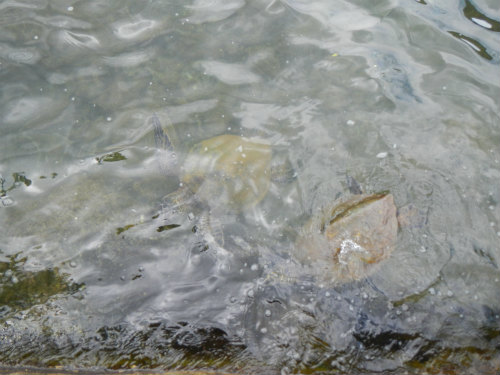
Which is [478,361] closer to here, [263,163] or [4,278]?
[263,163]

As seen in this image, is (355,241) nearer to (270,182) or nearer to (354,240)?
(354,240)

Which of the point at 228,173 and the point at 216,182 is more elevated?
the point at 228,173

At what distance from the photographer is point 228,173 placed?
4121 millimetres

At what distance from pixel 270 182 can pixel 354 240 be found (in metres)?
1.10

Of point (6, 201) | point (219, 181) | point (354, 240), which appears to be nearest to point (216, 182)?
point (219, 181)

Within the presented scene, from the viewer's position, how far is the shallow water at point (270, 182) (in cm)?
362

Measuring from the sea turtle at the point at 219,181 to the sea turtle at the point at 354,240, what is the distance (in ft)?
2.52

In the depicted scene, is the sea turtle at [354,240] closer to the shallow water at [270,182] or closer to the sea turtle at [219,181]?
the shallow water at [270,182]

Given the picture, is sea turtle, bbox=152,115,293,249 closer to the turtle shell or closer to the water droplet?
the turtle shell

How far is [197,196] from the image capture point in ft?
13.4

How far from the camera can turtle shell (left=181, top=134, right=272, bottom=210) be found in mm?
4105

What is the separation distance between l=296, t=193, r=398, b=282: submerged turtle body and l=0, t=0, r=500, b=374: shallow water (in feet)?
0.41

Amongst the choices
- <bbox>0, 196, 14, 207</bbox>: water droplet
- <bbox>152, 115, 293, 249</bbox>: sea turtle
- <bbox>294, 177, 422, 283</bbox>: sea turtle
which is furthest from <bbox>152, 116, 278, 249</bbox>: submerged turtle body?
<bbox>0, 196, 14, 207</bbox>: water droplet

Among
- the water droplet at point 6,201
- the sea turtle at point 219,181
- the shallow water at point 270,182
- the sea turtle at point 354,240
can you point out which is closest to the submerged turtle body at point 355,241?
the sea turtle at point 354,240
